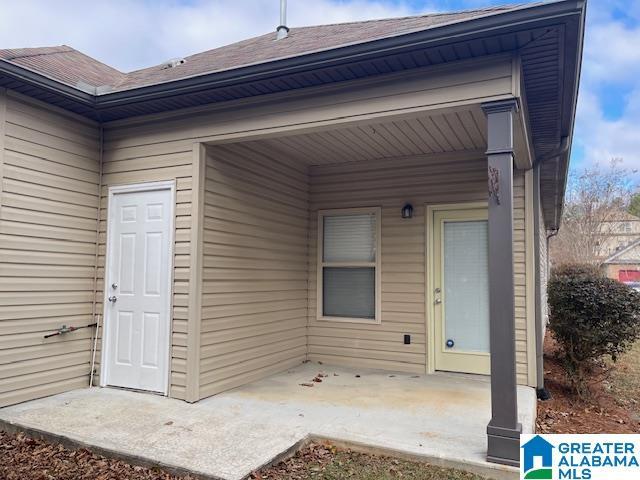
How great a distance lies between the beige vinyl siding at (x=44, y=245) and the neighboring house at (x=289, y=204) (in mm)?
18

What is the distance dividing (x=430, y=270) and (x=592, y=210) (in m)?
20.0

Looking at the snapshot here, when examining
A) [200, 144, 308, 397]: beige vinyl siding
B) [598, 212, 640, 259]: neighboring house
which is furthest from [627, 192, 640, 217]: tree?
[200, 144, 308, 397]: beige vinyl siding

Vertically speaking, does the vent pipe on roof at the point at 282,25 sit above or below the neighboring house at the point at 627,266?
above

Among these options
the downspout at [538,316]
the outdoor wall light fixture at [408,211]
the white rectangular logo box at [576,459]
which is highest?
the outdoor wall light fixture at [408,211]

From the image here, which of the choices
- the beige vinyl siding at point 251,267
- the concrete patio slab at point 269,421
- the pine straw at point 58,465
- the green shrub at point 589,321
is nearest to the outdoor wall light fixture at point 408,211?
the beige vinyl siding at point 251,267

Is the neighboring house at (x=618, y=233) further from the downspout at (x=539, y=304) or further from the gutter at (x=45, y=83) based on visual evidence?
the gutter at (x=45, y=83)

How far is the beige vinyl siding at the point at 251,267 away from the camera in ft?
14.6

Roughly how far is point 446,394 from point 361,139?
2695 mm

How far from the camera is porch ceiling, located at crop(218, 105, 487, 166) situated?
4398 millimetres

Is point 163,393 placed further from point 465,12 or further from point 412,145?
point 465,12

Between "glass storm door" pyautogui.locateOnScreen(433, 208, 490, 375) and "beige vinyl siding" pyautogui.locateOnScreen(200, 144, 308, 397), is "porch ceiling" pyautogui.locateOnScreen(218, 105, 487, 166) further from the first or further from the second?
"glass storm door" pyautogui.locateOnScreen(433, 208, 490, 375)

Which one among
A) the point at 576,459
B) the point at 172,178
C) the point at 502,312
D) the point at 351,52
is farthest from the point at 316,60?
the point at 576,459

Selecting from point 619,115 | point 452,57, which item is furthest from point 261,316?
point 619,115

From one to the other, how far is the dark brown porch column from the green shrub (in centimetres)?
199
